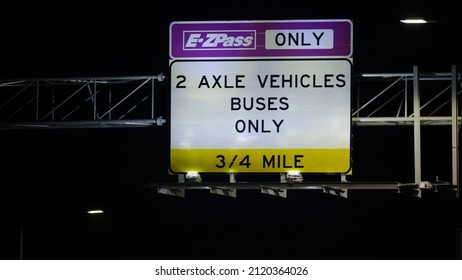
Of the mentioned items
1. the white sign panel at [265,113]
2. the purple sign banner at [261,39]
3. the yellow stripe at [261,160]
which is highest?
the purple sign banner at [261,39]

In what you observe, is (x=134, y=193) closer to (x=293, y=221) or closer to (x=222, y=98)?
(x=293, y=221)

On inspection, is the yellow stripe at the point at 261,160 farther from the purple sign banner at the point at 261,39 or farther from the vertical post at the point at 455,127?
the vertical post at the point at 455,127

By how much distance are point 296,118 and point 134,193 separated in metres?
31.5

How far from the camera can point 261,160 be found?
3017 cm

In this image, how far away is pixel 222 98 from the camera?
29.9 m

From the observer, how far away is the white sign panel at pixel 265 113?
29.6 meters

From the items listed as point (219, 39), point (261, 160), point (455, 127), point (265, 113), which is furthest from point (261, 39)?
point (455, 127)

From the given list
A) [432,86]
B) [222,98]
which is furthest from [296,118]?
[432,86]

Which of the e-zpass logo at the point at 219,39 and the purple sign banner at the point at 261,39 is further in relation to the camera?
the e-zpass logo at the point at 219,39

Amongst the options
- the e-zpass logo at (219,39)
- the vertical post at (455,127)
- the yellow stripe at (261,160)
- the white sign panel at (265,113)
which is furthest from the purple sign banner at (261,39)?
the vertical post at (455,127)

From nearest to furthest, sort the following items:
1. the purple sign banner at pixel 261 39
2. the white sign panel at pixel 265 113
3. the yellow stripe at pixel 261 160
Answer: the purple sign banner at pixel 261 39 → the white sign panel at pixel 265 113 → the yellow stripe at pixel 261 160

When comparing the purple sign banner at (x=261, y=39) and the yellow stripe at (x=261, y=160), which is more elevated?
the purple sign banner at (x=261, y=39)
